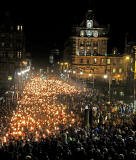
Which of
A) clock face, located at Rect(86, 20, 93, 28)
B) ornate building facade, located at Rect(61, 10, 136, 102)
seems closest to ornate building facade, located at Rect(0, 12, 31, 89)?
ornate building facade, located at Rect(61, 10, 136, 102)

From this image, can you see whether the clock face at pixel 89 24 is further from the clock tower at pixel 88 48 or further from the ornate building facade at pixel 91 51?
the clock tower at pixel 88 48

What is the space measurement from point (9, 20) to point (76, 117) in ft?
132

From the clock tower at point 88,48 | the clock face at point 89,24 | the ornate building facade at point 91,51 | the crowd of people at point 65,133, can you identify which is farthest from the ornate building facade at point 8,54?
the crowd of people at point 65,133

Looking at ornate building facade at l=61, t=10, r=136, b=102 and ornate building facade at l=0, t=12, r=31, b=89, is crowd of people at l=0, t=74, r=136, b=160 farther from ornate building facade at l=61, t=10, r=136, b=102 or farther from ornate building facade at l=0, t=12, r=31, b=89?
ornate building facade at l=61, t=10, r=136, b=102

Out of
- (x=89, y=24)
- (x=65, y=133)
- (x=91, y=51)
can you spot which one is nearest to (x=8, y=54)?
(x=89, y=24)

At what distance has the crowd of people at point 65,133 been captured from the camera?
45.5ft

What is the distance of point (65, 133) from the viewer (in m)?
17.2

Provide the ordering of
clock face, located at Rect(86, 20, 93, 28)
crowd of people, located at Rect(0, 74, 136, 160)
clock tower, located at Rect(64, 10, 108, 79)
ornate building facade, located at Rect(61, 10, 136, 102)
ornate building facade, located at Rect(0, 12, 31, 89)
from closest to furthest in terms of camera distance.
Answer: crowd of people, located at Rect(0, 74, 136, 160) < ornate building facade, located at Rect(0, 12, 31, 89) < clock face, located at Rect(86, 20, 93, 28) < ornate building facade, located at Rect(61, 10, 136, 102) < clock tower, located at Rect(64, 10, 108, 79)

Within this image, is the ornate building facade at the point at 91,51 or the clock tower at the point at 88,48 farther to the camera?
the clock tower at the point at 88,48

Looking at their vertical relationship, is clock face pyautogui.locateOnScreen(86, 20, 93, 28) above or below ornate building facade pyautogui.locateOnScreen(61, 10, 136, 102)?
Result: above

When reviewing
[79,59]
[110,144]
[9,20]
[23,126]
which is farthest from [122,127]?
[79,59]

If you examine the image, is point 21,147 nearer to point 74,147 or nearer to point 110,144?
point 74,147

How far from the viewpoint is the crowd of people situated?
45.5 feet

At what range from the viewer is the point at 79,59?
70.6m
